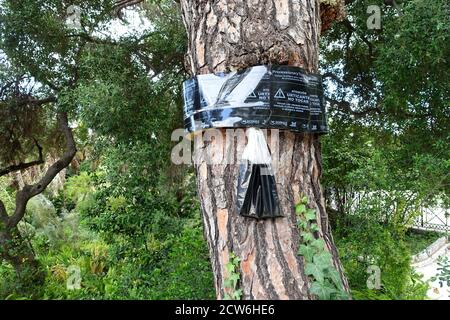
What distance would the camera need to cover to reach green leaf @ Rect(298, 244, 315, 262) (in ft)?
6.57

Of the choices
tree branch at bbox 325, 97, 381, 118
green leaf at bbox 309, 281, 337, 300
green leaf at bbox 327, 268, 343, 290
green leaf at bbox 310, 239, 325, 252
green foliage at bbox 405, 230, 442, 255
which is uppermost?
tree branch at bbox 325, 97, 381, 118

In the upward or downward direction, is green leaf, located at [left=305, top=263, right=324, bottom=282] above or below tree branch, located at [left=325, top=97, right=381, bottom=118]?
below

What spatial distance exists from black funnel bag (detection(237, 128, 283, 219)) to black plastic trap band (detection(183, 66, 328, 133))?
11 centimetres

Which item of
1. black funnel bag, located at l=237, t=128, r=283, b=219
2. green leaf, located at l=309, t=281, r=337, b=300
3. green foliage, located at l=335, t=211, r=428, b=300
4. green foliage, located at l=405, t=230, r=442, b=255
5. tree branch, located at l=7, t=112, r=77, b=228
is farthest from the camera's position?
green foliage, located at l=405, t=230, r=442, b=255

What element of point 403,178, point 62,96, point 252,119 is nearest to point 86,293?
point 62,96

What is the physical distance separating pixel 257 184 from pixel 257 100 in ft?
1.29

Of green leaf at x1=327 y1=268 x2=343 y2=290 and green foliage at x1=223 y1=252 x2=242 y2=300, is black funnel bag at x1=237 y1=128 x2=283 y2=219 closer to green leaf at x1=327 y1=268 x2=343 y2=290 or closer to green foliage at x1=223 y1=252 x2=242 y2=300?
green foliage at x1=223 y1=252 x2=242 y2=300

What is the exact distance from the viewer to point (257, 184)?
6.74 ft

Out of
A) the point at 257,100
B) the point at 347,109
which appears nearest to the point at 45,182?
the point at 347,109

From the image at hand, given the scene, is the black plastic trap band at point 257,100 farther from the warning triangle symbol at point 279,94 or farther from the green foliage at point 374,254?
the green foliage at point 374,254

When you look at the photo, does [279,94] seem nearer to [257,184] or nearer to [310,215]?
[257,184]

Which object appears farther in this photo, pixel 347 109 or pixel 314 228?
pixel 347 109

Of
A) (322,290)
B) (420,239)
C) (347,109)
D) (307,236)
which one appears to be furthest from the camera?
(420,239)

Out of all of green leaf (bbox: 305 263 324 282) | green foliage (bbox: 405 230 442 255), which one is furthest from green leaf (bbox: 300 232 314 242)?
green foliage (bbox: 405 230 442 255)
